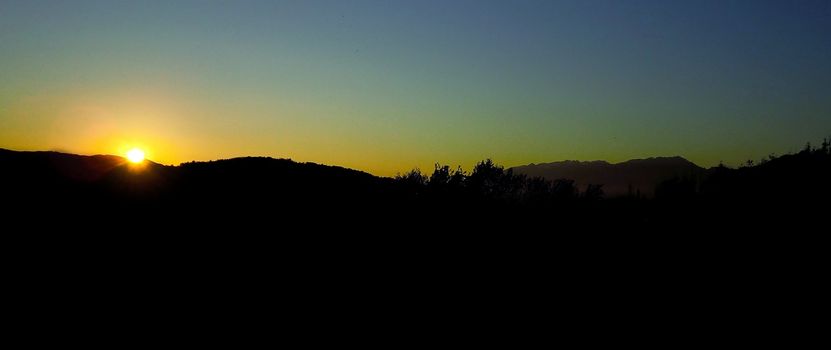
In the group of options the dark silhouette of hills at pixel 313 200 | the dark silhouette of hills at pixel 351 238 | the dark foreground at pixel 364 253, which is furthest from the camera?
the dark silhouette of hills at pixel 313 200

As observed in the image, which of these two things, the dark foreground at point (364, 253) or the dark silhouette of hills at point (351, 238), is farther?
the dark silhouette of hills at point (351, 238)

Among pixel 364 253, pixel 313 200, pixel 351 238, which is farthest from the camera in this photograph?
pixel 313 200

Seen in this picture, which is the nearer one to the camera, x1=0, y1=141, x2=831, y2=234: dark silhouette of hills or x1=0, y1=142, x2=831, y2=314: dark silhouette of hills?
x1=0, y1=142, x2=831, y2=314: dark silhouette of hills

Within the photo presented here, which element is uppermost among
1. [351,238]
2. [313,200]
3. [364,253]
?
[313,200]

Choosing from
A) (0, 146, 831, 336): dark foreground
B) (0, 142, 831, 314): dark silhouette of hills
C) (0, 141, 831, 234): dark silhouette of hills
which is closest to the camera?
(0, 146, 831, 336): dark foreground

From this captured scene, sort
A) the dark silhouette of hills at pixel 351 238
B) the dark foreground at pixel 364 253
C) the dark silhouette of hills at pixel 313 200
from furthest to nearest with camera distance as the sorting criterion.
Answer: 1. the dark silhouette of hills at pixel 313 200
2. the dark silhouette of hills at pixel 351 238
3. the dark foreground at pixel 364 253

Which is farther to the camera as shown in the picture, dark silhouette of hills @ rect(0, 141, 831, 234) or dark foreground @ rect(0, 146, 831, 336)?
dark silhouette of hills @ rect(0, 141, 831, 234)

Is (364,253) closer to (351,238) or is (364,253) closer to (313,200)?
(351,238)

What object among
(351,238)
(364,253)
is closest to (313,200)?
(351,238)

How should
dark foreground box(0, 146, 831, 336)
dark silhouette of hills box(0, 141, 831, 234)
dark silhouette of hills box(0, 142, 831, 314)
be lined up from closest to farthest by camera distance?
dark foreground box(0, 146, 831, 336) < dark silhouette of hills box(0, 142, 831, 314) < dark silhouette of hills box(0, 141, 831, 234)

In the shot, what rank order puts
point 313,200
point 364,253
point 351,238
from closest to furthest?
point 364,253 → point 351,238 → point 313,200

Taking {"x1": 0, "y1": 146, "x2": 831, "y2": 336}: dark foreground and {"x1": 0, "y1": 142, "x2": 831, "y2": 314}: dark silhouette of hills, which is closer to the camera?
{"x1": 0, "y1": 146, "x2": 831, "y2": 336}: dark foreground

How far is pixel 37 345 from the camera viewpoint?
505 inches

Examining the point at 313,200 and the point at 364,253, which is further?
the point at 313,200
